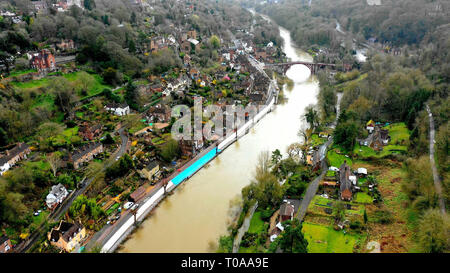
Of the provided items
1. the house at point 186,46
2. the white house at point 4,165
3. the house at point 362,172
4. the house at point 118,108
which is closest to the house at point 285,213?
the house at point 362,172

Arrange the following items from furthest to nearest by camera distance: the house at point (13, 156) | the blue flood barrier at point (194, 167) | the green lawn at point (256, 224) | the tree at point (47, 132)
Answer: the tree at point (47, 132) → the blue flood barrier at point (194, 167) → the house at point (13, 156) → the green lawn at point (256, 224)

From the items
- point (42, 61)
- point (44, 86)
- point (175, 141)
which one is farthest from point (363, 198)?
point (42, 61)

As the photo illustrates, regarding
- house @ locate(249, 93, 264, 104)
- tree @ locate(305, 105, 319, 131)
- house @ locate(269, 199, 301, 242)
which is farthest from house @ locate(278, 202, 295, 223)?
house @ locate(249, 93, 264, 104)

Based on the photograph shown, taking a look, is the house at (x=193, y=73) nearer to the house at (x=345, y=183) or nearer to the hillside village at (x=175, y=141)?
the hillside village at (x=175, y=141)

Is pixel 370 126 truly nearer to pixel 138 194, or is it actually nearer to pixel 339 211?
pixel 339 211
